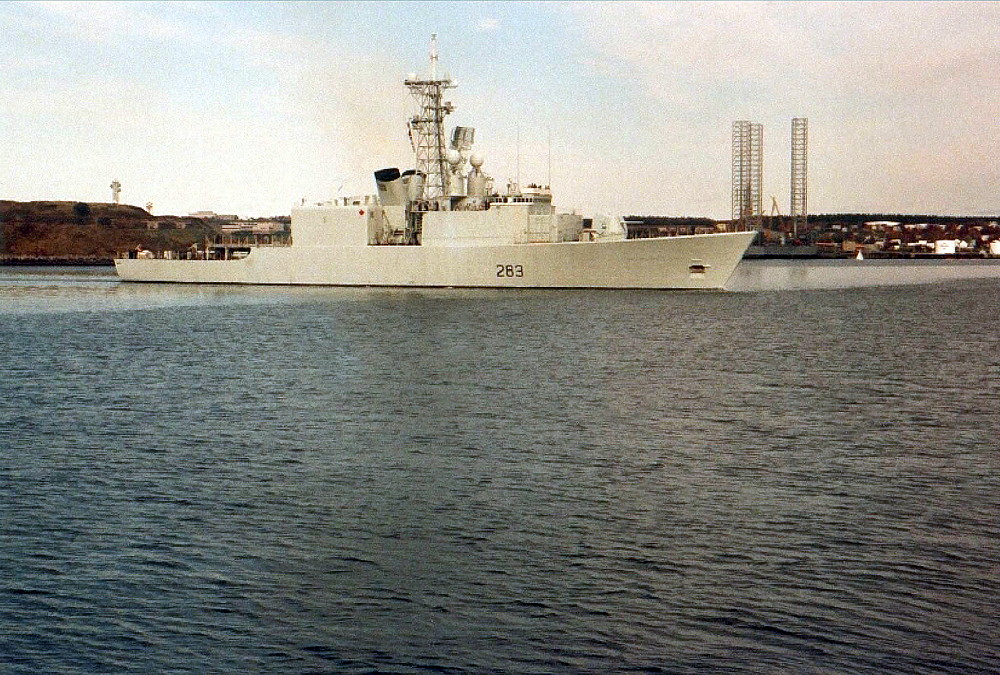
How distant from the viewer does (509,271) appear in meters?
58.6

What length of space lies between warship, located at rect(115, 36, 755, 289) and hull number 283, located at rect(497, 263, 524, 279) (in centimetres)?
7

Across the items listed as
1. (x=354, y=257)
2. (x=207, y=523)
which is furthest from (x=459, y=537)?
(x=354, y=257)

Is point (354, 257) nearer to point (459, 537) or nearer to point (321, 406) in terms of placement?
point (321, 406)

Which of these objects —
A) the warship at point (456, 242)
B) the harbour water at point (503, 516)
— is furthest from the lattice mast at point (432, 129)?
the harbour water at point (503, 516)

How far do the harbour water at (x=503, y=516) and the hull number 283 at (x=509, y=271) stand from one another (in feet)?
96.5

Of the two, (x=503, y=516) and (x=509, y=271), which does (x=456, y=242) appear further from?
(x=503, y=516)

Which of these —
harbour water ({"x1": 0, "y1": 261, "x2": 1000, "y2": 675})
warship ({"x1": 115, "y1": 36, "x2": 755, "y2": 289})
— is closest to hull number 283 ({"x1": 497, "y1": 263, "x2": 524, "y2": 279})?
warship ({"x1": 115, "y1": 36, "x2": 755, "y2": 289})

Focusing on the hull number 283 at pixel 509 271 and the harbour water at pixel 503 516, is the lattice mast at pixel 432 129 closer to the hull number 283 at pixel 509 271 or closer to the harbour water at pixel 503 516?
the hull number 283 at pixel 509 271

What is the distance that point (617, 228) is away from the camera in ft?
189

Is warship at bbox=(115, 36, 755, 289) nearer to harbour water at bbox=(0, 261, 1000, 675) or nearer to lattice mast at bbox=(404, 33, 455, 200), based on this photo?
lattice mast at bbox=(404, 33, 455, 200)

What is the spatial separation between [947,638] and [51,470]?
38.3 feet

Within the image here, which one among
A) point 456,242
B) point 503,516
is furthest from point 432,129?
point 503,516

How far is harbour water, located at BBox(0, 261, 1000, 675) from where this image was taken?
356 inches

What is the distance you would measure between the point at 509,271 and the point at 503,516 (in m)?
46.2
